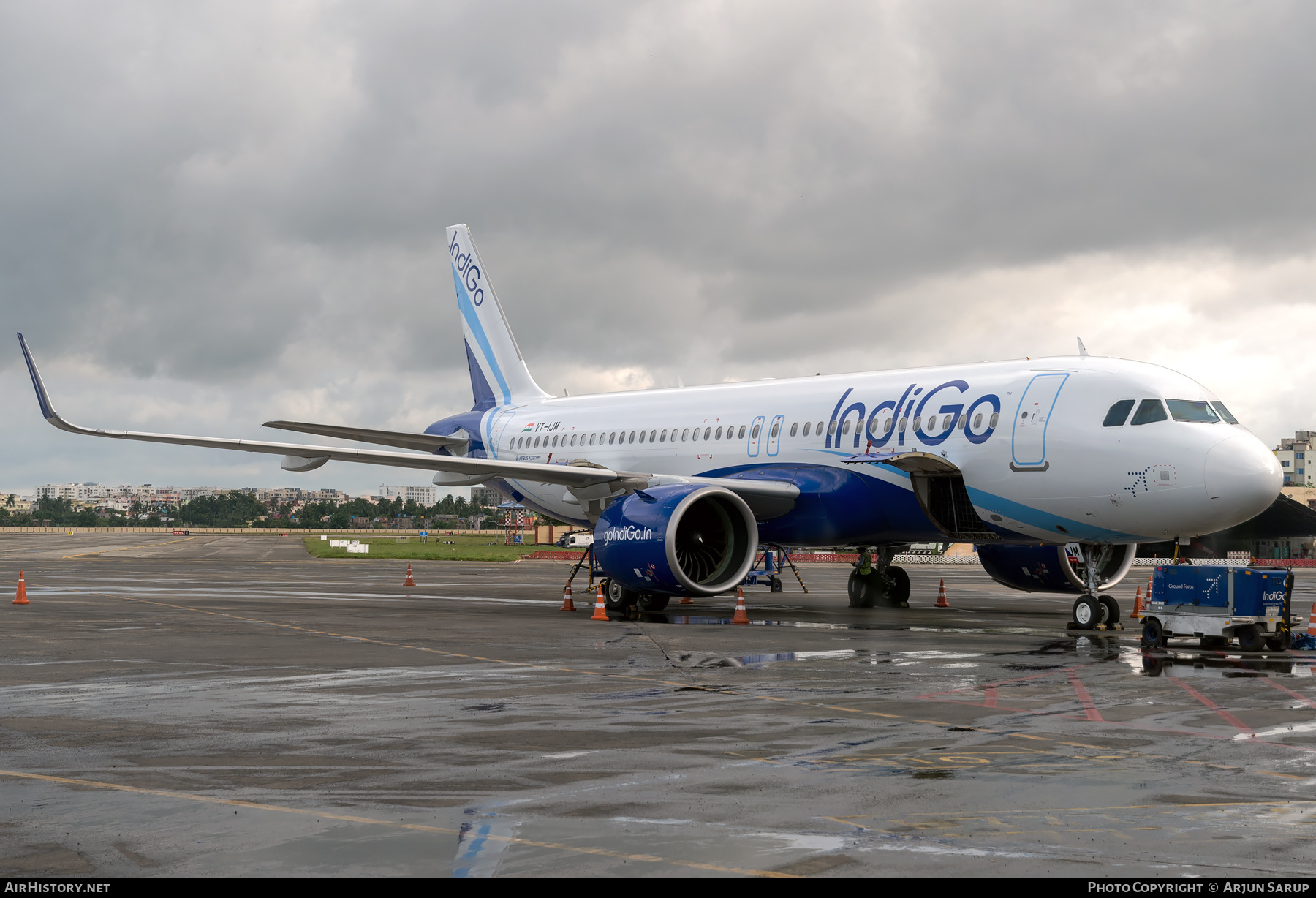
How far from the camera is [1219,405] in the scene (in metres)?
19.5

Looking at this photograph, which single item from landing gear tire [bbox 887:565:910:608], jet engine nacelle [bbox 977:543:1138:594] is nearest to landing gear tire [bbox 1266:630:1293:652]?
jet engine nacelle [bbox 977:543:1138:594]

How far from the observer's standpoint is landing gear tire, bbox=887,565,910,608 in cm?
2611

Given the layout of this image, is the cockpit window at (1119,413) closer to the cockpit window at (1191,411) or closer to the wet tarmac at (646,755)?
the cockpit window at (1191,411)

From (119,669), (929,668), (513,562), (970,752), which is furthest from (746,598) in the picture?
(513,562)

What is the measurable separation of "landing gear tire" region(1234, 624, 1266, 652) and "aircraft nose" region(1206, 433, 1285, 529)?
2190 mm

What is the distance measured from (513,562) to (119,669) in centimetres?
4226

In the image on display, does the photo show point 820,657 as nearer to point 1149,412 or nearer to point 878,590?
point 1149,412

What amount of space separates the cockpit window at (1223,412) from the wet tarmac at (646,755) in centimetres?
398

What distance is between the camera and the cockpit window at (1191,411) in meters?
18.8

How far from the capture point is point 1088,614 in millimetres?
19812

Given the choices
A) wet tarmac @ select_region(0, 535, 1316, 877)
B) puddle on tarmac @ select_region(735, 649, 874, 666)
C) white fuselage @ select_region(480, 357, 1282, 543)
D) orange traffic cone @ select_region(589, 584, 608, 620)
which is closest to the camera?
wet tarmac @ select_region(0, 535, 1316, 877)

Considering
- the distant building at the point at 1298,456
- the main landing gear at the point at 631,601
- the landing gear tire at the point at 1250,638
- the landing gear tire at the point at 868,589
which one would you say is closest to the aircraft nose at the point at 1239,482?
the landing gear tire at the point at 1250,638

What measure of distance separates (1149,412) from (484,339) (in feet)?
65.2

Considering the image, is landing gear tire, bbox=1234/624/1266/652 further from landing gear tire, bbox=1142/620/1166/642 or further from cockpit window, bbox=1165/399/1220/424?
cockpit window, bbox=1165/399/1220/424
